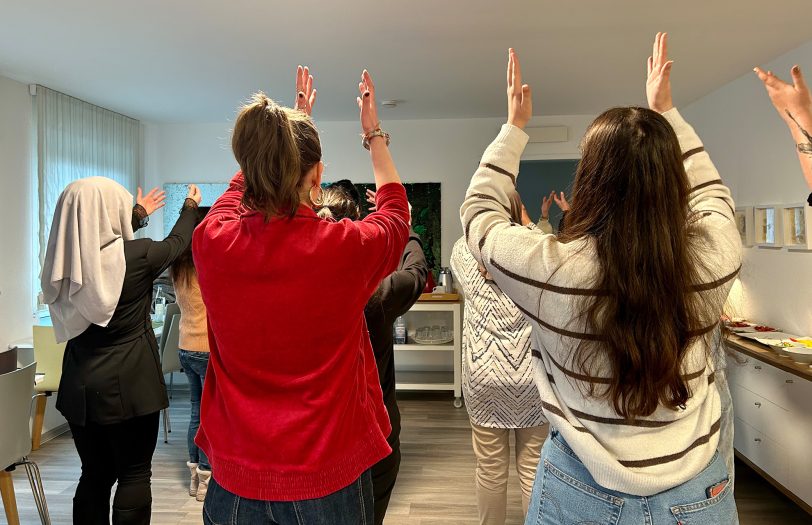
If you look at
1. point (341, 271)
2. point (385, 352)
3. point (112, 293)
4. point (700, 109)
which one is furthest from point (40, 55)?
point (700, 109)

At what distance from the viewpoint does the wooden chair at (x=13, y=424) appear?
2.28 metres

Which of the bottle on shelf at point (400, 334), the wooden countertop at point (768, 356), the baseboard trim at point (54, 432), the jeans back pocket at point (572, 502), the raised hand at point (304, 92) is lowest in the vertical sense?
the baseboard trim at point (54, 432)

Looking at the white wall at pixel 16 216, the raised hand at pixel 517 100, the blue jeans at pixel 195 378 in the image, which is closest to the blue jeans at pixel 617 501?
the raised hand at pixel 517 100

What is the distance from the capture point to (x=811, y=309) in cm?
339

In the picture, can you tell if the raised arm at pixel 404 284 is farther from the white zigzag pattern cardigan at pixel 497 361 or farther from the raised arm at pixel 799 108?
the raised arm at pixel 799 108

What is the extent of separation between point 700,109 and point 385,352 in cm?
412

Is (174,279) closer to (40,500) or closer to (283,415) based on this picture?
(40,500)

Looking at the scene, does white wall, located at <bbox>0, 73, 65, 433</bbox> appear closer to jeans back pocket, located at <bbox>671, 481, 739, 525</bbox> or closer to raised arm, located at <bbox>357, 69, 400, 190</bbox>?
raised arm, located at <bbox>357, 69, 400, 190</bbox>

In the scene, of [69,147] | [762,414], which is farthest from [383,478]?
[69,147]

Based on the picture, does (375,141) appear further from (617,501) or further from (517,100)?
(617,501)

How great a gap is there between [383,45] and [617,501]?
9.43 feet

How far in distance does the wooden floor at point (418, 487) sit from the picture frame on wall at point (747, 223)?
1.48m

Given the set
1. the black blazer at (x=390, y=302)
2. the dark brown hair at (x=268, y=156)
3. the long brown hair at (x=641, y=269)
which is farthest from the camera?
the black blazer at (x=390, y=302)

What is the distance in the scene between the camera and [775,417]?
3080 millimetres
